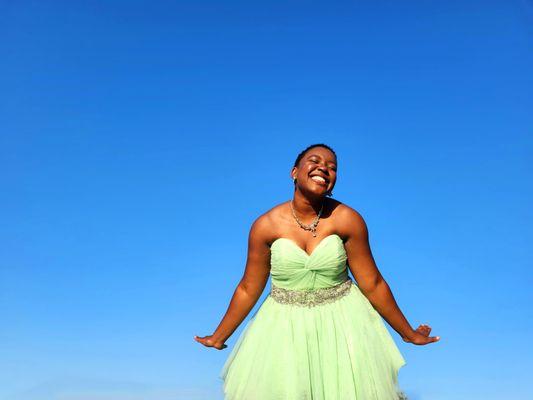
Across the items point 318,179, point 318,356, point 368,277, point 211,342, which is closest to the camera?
point 318,356

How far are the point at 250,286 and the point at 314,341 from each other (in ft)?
3.45

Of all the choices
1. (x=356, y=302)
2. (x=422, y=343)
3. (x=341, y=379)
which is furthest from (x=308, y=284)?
(x=422, y=343)

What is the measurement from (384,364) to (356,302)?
0.66 meters

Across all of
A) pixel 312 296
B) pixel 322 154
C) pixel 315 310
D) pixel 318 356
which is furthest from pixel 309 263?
pixel 322 154

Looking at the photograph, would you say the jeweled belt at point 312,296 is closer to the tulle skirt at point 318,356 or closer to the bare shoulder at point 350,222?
the tulle skirt at point 318,356

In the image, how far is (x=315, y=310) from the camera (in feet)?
23.0

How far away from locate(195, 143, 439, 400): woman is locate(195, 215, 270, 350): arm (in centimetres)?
1

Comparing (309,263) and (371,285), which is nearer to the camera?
(309,263)

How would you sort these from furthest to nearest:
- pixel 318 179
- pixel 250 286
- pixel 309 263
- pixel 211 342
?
pixel 211 342, pixel 250 286, pixel 318 179, pixel 309 263

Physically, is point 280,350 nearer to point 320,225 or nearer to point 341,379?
point 341,379

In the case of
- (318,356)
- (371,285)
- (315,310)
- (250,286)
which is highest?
(250,286)

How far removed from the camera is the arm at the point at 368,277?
23.6ft

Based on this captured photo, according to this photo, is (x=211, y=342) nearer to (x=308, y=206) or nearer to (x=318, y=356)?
(x=318, y=356)

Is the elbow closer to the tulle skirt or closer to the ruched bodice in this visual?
the tulle skirt
